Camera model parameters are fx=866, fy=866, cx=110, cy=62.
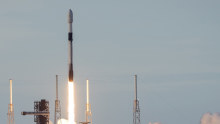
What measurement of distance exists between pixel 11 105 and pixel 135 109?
83.8 ft

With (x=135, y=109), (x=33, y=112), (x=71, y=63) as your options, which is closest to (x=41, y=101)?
(x=33, y=112)

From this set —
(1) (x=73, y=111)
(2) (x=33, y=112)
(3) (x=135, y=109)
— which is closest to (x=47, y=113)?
(2) (x=33, y=112)

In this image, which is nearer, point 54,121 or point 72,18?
point 72,18

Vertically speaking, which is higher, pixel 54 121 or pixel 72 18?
pixel 72 18

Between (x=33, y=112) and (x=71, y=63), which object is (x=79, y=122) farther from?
(x=71, y=63)

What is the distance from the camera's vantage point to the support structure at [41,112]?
548 ft

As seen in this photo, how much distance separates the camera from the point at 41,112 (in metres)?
167

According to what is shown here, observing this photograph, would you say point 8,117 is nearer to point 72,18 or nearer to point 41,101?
point 41,101

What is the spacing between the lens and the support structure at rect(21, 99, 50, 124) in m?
167

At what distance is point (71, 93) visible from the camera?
131750 millimetres

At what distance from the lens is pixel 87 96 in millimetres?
166500

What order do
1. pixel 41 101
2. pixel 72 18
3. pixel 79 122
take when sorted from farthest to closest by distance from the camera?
pixel 41 101
pixel 79 122
pixel 72 18

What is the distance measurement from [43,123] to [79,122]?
15.9 meters


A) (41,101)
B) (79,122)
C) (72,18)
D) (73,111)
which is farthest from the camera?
(41,101)
